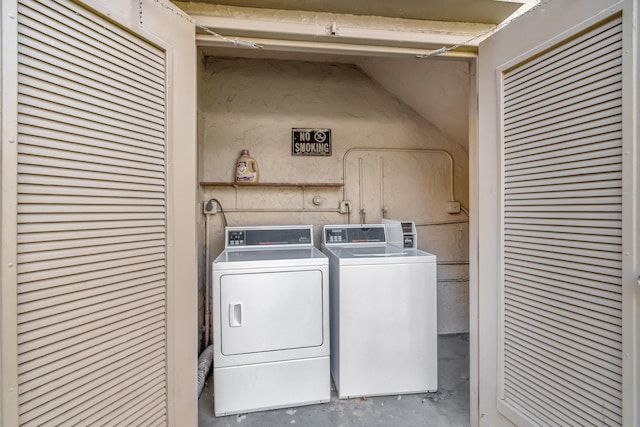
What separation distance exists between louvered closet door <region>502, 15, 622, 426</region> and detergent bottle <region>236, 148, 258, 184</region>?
5.56ft

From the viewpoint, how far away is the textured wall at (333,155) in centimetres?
238

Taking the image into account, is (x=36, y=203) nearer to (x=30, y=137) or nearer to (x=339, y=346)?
(x=30, y=137)

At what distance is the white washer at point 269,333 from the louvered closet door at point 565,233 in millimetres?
943

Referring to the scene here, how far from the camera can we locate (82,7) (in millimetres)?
869

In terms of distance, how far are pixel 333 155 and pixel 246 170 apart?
76 cm

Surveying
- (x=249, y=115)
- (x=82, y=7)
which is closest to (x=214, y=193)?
(x=249, y=115)

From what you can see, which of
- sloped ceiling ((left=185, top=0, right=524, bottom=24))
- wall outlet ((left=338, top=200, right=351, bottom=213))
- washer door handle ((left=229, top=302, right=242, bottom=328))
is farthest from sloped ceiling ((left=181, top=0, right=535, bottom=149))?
washer door handle ((left=229, top=302, right=242, bottom=328))

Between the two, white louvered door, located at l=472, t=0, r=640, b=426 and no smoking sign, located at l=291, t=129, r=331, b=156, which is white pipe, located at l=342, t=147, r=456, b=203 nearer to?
no smoking sign, located at l=291, t=129, r=331, b=156

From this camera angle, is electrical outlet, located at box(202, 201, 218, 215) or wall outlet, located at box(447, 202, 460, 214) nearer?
electrical outlet, located at box(202, 201, 218, 215)

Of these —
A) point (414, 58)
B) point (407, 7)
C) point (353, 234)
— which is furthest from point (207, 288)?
point (407, 7)

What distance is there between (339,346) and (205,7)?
1.87 m

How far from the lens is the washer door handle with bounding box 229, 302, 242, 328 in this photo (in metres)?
1.57

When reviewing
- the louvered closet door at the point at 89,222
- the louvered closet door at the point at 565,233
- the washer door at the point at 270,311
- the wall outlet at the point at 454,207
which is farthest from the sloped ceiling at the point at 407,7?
the wall outlet at the point at 454,207

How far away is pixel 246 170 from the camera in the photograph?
228 cm
